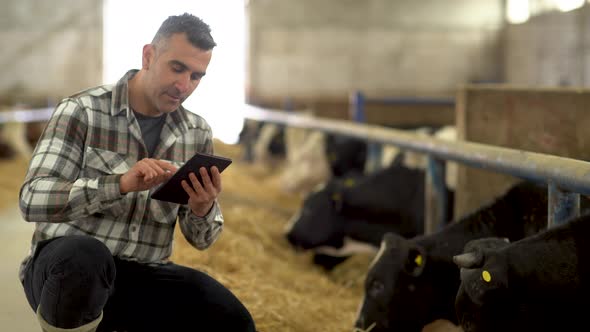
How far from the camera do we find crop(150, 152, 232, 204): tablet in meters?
2.43

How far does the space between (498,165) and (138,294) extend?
1.74 m

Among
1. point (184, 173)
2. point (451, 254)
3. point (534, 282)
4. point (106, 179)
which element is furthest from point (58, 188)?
point (451, 254)

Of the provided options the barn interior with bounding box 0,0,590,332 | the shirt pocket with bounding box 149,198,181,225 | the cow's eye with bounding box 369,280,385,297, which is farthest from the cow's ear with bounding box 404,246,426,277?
the barn interior with bounding box 0,0,590,332

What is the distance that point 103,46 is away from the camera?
1825cm

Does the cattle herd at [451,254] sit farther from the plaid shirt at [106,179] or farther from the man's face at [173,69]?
the man's face at [173,69]

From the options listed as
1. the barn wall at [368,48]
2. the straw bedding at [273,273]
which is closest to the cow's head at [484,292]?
the straw bedding at [273,273]

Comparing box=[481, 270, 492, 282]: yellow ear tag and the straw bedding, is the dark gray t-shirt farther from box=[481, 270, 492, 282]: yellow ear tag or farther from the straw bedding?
box=[481, 270, 492, 282]: yellow ear tag

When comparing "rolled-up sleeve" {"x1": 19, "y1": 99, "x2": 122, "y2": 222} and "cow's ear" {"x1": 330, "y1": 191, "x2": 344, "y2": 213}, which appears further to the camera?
"cow's ear" {"x1": 330, "y1": 191, "x2": 344, "y2": 213}

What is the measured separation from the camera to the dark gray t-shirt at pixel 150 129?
2.85 m

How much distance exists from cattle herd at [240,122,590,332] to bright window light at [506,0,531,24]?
44.2 feet

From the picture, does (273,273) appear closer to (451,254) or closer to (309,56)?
(451,254)

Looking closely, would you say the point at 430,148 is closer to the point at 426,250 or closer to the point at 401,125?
the point at 426,250

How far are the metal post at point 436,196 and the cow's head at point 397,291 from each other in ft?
3.97

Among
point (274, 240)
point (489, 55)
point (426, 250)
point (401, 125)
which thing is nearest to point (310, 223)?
point (274, 240)
